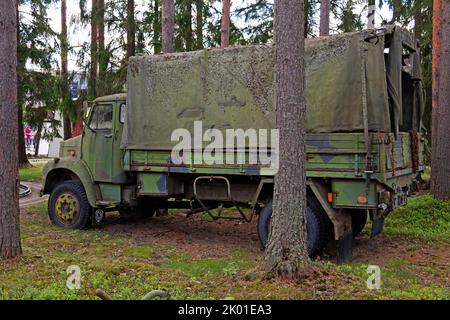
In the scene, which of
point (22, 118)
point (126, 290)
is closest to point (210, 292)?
point (126, 290)

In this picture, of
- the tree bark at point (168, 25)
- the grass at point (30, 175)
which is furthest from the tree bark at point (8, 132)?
the grass at point (30, 175)

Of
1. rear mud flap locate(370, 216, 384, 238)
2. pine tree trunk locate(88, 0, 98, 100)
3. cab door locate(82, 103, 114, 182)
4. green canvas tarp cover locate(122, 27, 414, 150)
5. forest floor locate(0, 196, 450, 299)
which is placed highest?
pine tree trunk locate(88, 0, 98, 100)

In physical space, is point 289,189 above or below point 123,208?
above

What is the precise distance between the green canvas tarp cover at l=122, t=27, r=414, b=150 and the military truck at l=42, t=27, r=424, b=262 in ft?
0.05

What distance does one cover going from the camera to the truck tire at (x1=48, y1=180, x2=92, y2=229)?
33.1 ft

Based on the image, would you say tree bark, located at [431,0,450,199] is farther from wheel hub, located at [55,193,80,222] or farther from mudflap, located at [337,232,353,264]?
wheel hub, located at [55,193,80,222]

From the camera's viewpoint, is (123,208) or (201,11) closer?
(123,208)

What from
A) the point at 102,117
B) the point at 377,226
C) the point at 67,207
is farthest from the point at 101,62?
the point at 377,226

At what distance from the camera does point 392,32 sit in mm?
7500

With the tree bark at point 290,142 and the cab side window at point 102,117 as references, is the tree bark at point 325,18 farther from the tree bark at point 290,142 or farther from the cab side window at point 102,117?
the tree bark at point 290,142

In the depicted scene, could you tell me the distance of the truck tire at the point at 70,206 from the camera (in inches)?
397

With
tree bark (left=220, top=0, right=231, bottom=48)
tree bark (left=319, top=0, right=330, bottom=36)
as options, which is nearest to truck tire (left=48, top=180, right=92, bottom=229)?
tree bark (left=220, top=0, right=231, bottom=48)

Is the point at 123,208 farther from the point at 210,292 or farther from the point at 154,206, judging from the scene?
the point at 210,292
